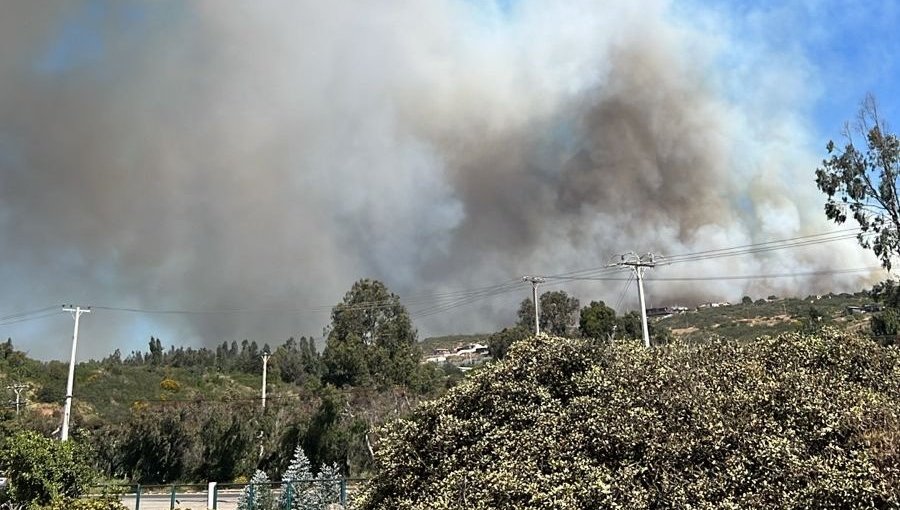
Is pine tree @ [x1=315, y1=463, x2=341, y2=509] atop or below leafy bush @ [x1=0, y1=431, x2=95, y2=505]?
below

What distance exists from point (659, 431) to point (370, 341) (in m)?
61.1

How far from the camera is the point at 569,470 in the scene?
32.0 feet

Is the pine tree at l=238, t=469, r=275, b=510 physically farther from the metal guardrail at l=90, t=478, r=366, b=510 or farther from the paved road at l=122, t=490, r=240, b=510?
the paved road at l=122, t=490, r=240, b=510

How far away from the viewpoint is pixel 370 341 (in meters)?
69.6

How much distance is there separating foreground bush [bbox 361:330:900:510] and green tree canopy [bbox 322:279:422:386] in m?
46.0

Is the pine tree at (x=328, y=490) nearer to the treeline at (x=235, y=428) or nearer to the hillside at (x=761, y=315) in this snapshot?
the treeline at (x=235, y=428)

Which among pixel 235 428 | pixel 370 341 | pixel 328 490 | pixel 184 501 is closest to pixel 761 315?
pixel 370 341

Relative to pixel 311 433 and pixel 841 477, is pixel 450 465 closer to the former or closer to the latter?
pixel 841 477

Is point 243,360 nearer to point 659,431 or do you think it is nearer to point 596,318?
point 596,318

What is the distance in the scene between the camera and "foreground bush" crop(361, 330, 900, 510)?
893 centimetres

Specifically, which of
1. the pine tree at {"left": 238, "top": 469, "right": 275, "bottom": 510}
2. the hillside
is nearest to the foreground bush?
the pine tree at {"left": 238, "top": 469, "right": 275, "bottom": 510}

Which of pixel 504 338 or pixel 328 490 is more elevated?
pixel 504 338

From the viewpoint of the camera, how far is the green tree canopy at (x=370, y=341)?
197 feet

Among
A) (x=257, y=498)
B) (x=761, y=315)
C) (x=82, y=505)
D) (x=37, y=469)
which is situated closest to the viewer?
(x=82, y=505)
